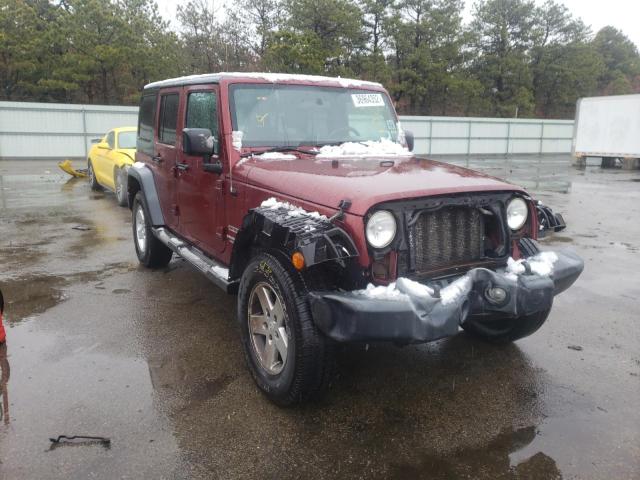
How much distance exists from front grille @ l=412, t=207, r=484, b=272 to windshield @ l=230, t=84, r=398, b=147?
5.11ft

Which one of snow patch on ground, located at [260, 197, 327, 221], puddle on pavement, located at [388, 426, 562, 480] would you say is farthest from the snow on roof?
puddle on pavement, located at [388, 426, 562, 480]

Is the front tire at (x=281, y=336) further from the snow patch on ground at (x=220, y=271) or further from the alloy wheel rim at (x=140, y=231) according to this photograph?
the alloy wheel rim at (x=140, y=231)

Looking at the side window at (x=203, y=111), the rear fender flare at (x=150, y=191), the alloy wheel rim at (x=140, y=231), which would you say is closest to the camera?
the side window at (x=203, y=111)

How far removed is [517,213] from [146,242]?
4.30 metres

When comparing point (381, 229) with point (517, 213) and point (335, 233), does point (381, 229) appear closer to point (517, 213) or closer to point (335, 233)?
point (335, 233)

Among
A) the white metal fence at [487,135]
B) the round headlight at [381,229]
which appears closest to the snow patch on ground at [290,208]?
the round headlight at [381,229]

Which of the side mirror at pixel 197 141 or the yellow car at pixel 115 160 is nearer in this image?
the side mirror at pixel 197 141

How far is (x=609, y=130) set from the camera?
76.6ft

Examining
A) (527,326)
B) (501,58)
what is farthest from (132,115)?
(501,58)

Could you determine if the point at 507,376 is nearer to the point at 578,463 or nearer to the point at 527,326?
the point at 527,326

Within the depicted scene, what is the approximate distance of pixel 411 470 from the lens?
2.86 metres

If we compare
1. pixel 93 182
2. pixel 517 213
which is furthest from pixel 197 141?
pixel 93 182

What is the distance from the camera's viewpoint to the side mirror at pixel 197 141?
13.2 feet

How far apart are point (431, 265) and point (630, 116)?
2292 cm
